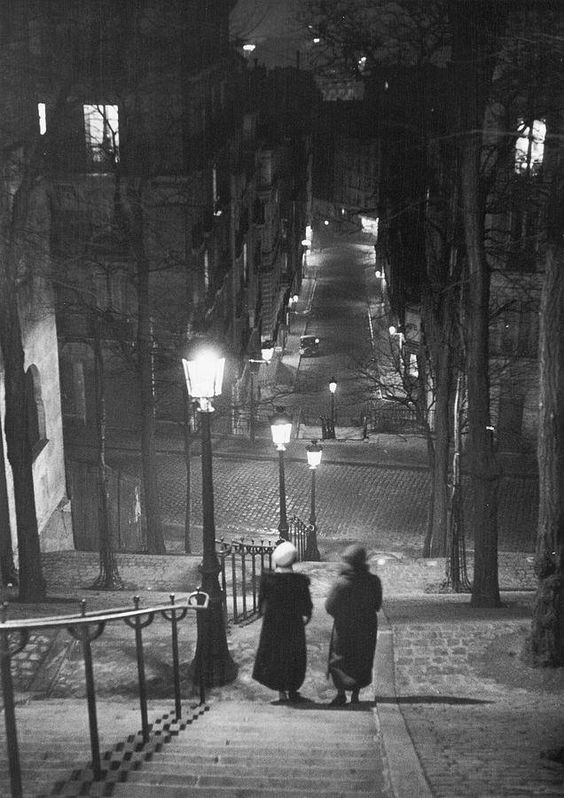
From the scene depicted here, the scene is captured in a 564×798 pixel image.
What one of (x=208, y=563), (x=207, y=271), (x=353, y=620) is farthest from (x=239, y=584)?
(x=207, y=271)

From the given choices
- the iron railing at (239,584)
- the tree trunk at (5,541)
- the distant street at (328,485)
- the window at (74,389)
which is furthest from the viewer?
the window at (74,389)

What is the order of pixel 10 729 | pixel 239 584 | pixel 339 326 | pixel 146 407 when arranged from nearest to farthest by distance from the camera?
pixel 10 729, pixel 239 584, pixel 146 407, pixel 339 326

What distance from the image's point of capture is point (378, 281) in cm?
5828

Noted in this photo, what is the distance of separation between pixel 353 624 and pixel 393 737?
Result: 1.23m

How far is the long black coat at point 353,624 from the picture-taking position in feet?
23.9

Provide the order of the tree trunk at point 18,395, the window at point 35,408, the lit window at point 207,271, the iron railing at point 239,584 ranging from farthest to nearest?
the lit window at point 207,271 → the window at point 35,408 → the tree trunk at point 18,395 → the iron railing at point 239,584

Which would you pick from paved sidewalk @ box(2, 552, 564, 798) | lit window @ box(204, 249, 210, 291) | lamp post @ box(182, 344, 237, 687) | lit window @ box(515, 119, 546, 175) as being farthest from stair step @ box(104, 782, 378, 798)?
lit window @ box(204, 249, 210, 291)

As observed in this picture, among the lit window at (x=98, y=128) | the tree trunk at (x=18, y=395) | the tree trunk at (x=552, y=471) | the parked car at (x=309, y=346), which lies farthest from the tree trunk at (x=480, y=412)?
the parked car at (x=309, y=346)

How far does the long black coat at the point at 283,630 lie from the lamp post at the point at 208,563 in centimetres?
98

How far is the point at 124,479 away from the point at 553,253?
1781 cm

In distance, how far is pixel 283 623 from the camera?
24.2 ft

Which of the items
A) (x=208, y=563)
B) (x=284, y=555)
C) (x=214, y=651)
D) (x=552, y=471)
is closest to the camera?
(x=284, y=555)

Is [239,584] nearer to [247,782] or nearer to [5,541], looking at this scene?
[5,541]

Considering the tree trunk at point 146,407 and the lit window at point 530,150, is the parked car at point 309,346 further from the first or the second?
the tree trunk at point 146,407
